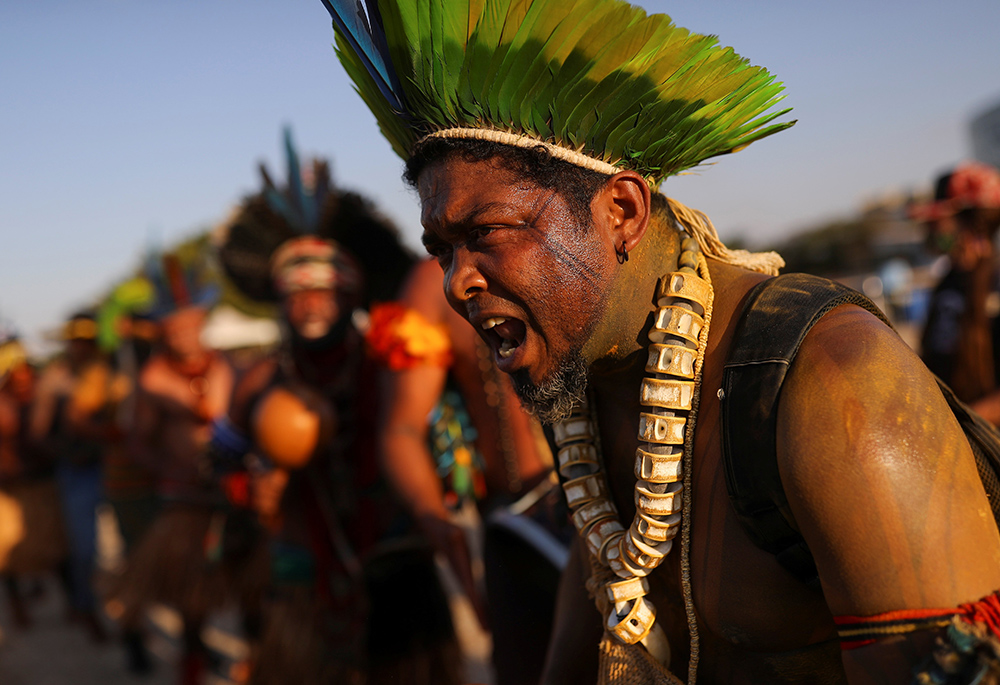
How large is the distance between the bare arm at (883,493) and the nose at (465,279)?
0.63m

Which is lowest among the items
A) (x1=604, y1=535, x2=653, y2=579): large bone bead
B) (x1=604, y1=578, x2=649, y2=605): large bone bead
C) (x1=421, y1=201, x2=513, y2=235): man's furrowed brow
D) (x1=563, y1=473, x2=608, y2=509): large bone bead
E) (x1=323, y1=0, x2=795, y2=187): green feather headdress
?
(x1=604, y1=578, x2=649, y2=605): large bone bead

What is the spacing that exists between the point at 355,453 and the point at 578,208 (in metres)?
2.79

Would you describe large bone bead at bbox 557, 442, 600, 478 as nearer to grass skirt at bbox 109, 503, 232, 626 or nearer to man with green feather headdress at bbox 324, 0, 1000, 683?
man with green feather headdress at bbox 324, 0, 1000, 683

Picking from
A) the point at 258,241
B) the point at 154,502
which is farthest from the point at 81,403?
the point at 258,241

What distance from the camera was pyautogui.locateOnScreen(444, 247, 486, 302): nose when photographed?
1.46m

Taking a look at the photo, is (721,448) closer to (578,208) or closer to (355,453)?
(578,208)

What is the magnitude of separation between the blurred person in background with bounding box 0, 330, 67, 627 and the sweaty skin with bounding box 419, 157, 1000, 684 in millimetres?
6995

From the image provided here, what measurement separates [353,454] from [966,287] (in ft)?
11.0

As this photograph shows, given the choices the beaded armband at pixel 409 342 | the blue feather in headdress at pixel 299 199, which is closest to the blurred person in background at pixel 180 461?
the blue feather in headdress at pixel 299 199

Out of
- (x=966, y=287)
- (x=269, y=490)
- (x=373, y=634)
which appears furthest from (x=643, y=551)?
(x=966, y=287)

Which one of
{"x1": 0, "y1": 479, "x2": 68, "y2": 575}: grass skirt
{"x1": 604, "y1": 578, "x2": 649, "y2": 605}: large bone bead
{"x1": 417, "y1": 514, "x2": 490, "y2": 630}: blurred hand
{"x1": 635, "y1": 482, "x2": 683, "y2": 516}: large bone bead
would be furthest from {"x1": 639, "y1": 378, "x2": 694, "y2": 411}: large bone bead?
{"x1": 0, "y1": 479, "x2": 68, "y2": 575}: grass skirt

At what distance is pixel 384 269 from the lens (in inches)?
171

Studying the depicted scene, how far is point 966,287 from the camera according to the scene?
3.78m

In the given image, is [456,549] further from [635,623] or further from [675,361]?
[675,361]
